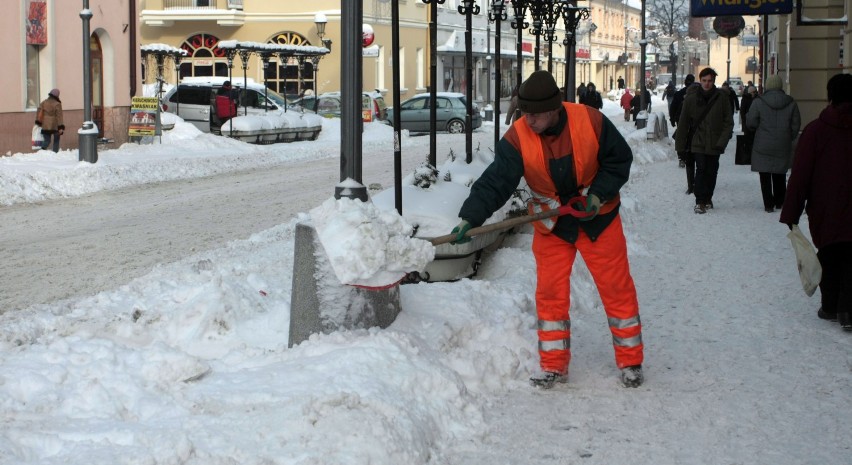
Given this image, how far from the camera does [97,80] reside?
2756cm

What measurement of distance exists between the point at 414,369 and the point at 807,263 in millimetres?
3393

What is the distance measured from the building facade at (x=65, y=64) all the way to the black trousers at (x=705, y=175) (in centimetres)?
1126

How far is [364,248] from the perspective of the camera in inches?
224

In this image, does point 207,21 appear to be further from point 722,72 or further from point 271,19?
point 722,72

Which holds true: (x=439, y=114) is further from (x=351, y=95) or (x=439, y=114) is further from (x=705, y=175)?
(x=351, y=95)

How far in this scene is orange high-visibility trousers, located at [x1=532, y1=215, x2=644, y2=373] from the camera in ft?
19.8

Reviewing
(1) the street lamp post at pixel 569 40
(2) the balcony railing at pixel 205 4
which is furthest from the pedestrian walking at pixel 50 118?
(2) the balcony railing at pixel 205 4

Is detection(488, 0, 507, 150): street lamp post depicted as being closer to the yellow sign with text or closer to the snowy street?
the snowy street

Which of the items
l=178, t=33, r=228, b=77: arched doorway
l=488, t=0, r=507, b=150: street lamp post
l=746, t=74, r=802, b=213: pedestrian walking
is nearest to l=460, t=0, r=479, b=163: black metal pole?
l=488, t=0, r=507, b=150: street lamp post

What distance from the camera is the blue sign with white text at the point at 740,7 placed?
1589cm

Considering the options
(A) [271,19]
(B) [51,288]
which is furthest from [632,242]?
(A) [271,19]

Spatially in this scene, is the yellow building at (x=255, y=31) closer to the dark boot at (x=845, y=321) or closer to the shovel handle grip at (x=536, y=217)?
the dark boot at (x=845, y=321)

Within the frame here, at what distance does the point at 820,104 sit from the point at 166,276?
14184 mm

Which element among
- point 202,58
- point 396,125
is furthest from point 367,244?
point 202,58
